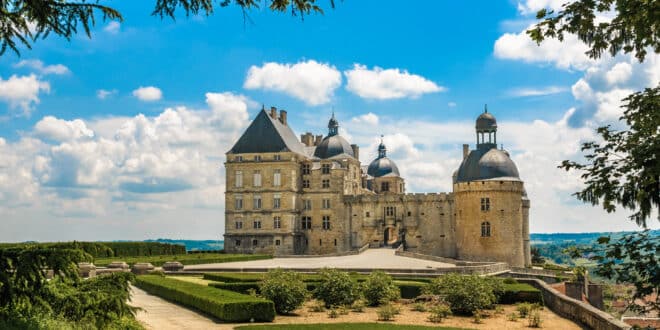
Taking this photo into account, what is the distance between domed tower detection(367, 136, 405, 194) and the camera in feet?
225

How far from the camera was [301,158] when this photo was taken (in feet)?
196

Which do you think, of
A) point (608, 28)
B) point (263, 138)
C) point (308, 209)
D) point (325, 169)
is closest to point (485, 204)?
point (325, 169)

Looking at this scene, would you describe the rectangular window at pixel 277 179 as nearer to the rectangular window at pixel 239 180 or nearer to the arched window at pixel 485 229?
the rectangular window at pixel 239 180

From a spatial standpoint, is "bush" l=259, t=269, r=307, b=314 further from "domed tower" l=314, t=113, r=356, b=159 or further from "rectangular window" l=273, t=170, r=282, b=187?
"domed tower" l=314, t=113, r=356, b=159

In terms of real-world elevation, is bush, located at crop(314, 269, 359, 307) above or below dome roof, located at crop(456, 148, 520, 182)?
below

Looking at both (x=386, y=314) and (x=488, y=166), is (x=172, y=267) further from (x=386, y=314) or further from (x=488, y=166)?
(x=488, y=166)

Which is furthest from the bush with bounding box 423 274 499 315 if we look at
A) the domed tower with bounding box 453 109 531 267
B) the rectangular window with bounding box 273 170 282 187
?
the rectangular window with bounding box 273 170 282 187

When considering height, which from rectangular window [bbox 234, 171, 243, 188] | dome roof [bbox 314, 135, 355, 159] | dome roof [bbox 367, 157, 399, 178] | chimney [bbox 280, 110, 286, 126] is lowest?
rectangular window [bbox 234, 171, 243, 188]

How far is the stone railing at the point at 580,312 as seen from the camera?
15.7 meters

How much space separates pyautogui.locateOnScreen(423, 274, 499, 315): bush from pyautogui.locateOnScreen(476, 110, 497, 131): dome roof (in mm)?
33336

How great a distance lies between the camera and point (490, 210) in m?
51.2

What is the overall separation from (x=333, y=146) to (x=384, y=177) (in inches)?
330

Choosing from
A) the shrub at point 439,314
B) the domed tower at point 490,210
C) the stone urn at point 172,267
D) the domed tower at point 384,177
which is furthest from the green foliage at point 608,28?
the domed tower at point 384,177

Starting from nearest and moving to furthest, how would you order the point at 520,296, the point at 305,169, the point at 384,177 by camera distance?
1. the point at 520,296
2. the point at 305,169
3. the point at 384,177
